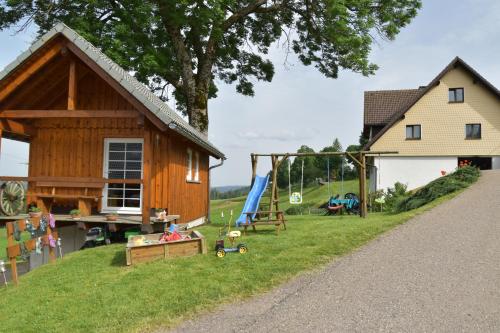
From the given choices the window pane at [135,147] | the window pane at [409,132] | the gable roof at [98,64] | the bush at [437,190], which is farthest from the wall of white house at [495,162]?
the window pane at [135,147]

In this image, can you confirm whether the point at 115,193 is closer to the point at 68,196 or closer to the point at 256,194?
the point at 68,196

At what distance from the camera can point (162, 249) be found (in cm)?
794

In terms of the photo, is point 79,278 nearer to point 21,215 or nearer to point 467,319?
point 21,215

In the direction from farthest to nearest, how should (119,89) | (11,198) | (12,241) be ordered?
(11,198), (119,89), (12,241)

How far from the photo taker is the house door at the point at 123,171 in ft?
37.4

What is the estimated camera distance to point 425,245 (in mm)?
8438

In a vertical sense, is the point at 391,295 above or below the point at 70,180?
below

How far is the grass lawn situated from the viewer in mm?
5480

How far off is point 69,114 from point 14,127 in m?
2.03

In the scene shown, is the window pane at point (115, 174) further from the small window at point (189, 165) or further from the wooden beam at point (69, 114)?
the small window at point (189, 165)

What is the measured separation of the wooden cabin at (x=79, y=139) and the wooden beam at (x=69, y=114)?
2 centimetres

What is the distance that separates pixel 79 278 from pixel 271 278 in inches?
126

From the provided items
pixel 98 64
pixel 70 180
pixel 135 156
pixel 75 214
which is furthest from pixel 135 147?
pixel 98 64

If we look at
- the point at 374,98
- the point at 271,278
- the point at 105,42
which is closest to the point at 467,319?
the point at 271,278
